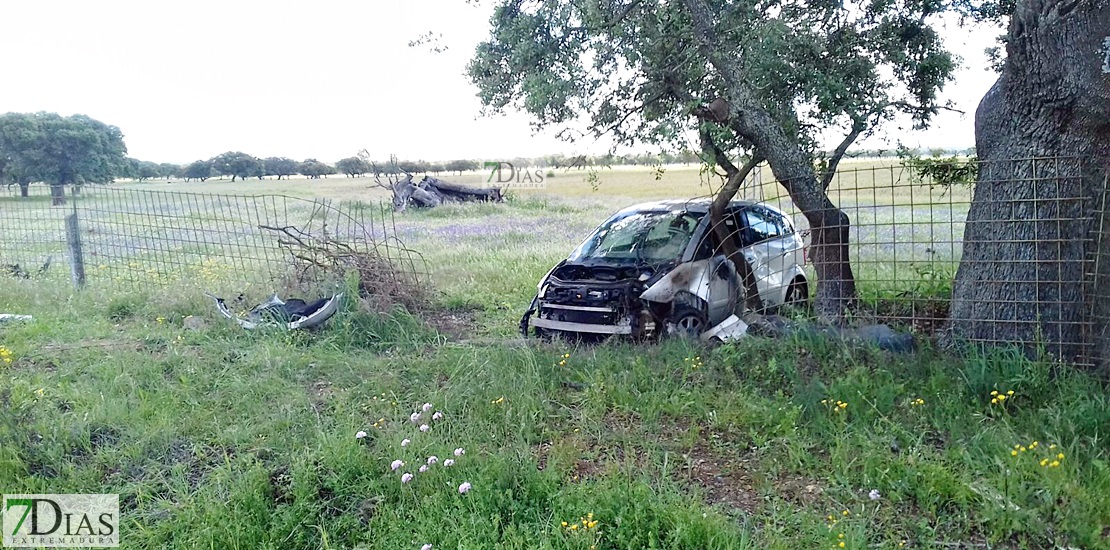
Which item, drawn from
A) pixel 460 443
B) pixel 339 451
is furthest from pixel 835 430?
pixel 339 451

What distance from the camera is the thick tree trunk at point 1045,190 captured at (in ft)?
13.1

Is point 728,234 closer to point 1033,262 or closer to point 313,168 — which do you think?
point 1033,262

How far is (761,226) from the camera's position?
698 cm

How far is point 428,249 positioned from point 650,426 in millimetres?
9032

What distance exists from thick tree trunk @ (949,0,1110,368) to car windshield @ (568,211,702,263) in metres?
2.48

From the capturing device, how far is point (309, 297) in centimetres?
686

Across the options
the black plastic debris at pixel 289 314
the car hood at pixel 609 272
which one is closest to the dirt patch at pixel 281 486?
the black plastic debris at pixel 289 314

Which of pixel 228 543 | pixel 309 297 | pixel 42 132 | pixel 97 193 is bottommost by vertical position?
pixel 228 543

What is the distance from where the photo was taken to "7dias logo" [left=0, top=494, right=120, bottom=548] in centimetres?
301

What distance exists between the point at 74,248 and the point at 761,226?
868cm

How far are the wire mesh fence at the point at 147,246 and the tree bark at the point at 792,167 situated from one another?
3.96m

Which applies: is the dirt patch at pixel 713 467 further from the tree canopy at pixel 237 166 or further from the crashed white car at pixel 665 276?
the tree canopy at pixel 237 166

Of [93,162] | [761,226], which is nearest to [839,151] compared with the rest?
[761,226]

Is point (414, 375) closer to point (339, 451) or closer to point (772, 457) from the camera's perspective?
point (339, 451)
